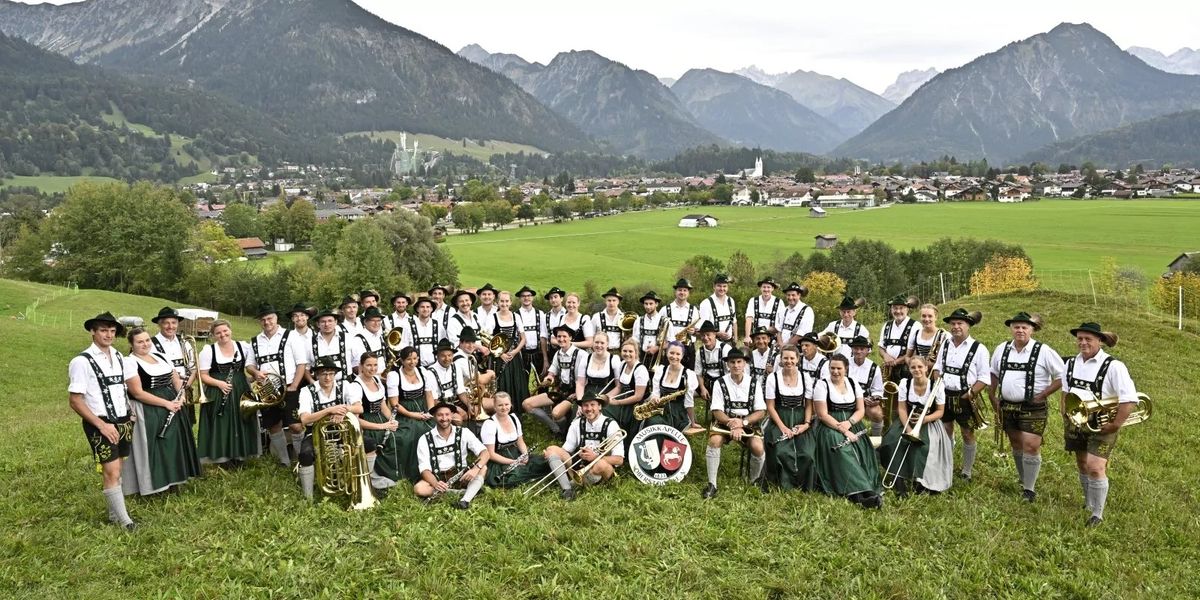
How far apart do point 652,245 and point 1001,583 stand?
Result: 251 feet

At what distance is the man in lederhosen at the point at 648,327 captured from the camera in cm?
1113

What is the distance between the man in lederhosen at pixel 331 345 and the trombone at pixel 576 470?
9.09ft

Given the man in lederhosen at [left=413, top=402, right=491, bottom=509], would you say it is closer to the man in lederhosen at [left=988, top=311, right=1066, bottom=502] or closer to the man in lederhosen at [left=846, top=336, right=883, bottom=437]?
the man in lederhosen at [left=846, top=336, right=883, bottom=437]

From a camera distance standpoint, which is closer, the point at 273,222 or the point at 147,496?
the point at 147,496

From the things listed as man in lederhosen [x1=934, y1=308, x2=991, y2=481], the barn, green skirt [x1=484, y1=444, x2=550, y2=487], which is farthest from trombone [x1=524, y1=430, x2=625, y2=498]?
the barn

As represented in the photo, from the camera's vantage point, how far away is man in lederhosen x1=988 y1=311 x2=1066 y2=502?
8312 millimetres

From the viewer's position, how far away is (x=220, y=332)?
9.03 meters

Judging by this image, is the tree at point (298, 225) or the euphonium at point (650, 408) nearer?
the euphonium at point (650, 408)

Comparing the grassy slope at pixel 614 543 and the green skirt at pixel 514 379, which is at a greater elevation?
the green skirt at pixel 514 379

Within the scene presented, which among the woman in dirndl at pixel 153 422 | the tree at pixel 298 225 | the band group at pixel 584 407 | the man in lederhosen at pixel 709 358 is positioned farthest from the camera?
the tree at pixel 298 225

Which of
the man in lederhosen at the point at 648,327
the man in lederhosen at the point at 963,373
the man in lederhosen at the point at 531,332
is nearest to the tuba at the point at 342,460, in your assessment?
the man in lederhosen at the point at 531,332

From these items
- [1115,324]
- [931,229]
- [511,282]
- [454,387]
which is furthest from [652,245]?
[454,387]

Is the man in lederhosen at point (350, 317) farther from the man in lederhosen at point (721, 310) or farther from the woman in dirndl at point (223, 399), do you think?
the man in lederhosen at point (721, 310)

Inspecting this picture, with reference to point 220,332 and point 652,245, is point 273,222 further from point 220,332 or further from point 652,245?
point 220,332
